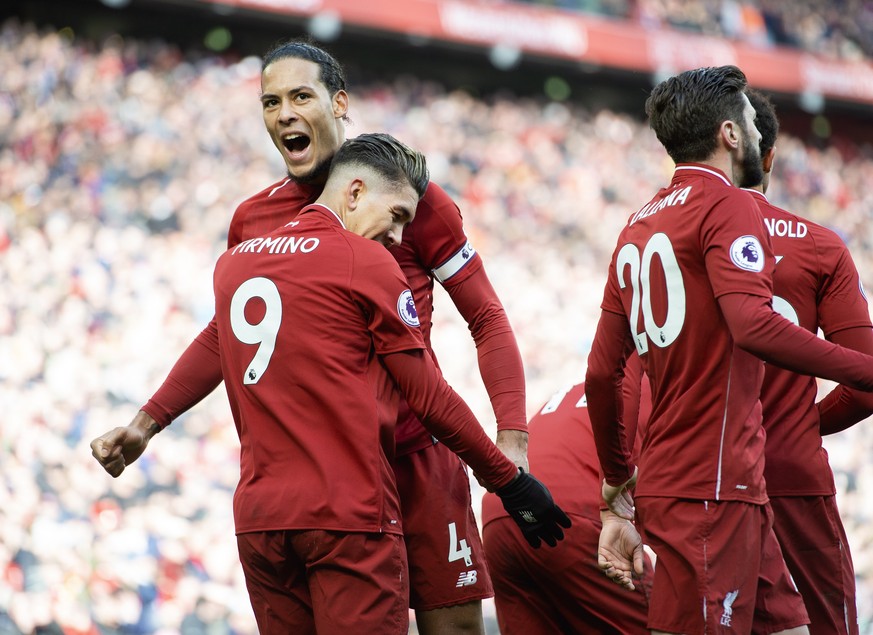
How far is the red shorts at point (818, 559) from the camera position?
3.31 meters

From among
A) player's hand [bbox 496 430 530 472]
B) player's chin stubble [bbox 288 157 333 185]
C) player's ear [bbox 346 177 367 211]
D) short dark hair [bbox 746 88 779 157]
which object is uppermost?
short dark hair [bbox 746 88 779 157]

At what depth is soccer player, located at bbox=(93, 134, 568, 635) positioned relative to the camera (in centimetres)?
258

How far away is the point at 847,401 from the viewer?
3342mm

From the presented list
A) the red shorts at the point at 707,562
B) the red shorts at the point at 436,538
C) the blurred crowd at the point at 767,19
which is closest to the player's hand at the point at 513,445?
the red shorts at the point at 436,538

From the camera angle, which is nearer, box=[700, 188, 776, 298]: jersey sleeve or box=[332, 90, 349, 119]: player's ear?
box=[700, 188, 776, 298]: jersey sleeve

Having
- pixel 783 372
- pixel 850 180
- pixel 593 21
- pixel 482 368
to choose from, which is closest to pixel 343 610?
pixel 482 368

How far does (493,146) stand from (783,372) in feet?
40.2

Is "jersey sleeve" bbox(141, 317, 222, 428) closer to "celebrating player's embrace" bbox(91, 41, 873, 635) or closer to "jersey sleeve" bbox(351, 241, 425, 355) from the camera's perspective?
"celebrating player's embrace" bbox(91, 41, 873, 635)

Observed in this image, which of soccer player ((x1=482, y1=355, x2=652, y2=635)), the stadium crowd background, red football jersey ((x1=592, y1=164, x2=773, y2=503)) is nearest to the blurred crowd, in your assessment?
the stadium crowd background

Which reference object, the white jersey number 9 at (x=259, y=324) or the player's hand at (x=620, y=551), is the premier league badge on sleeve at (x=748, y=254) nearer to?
the player's hand at (x=620, y=551)

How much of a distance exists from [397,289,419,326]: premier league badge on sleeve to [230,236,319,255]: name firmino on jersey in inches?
9.7

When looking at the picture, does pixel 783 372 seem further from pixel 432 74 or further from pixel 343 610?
pixel 432 74

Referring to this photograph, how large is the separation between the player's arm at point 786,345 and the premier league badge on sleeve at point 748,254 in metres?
0.07

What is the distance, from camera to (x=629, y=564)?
3.16m
